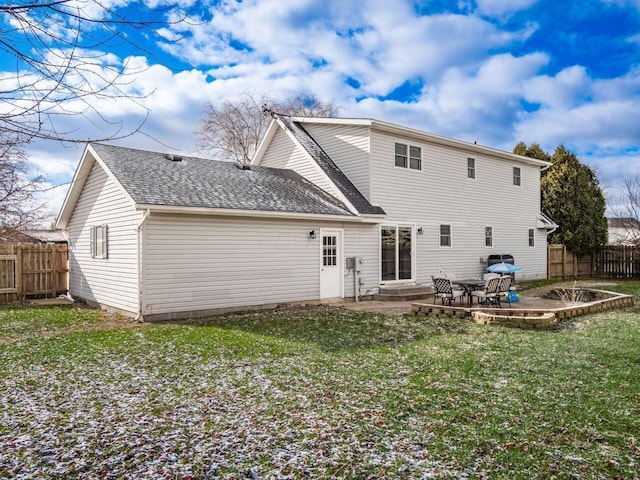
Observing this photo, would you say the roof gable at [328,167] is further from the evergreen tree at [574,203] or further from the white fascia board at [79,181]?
the evergreen tree at [574,203]

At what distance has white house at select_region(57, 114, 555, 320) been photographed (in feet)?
35.5

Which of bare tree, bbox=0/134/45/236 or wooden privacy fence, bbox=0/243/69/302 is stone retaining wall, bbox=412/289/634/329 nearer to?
bare tree, bbox=0/134/45/236

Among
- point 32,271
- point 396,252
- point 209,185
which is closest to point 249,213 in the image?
point 209,185

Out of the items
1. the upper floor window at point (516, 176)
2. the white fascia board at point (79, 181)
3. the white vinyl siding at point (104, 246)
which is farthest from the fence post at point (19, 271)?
the upper floor window at point (516, 176)

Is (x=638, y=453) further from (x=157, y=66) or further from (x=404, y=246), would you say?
(x=404, y=246)

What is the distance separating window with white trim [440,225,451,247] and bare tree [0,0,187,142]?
1522 centimetres

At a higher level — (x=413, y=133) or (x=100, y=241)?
(x=413, y=133)

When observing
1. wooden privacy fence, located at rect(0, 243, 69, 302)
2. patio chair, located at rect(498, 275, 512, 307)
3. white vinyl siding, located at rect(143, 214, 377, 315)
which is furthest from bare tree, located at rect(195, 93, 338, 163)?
patio chair, located at rect(498, 275, 512, 307)

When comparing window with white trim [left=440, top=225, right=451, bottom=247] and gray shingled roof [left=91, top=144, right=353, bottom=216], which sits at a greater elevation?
gray shingled roof [left=91, top=144, right=353, bottom=216]

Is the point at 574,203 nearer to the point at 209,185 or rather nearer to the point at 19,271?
the point at 209,185

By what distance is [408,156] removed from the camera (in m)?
15.8

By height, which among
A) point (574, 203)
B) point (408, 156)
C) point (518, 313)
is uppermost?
point (408, 156)

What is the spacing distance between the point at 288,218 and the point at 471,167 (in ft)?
30.6

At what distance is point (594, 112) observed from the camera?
54.5 ft
